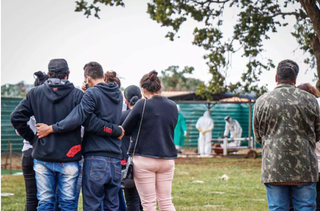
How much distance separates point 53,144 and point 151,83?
130 cm

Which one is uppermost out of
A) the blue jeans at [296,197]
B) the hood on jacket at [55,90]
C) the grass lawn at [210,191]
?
the hood on jacket at [55,90]

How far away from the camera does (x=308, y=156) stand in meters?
4.81

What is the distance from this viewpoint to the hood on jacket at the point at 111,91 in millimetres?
5438

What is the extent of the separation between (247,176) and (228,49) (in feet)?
13.2

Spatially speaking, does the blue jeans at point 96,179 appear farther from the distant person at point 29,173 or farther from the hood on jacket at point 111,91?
the distant person at point 29,173

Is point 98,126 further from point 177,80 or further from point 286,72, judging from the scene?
point 177,80

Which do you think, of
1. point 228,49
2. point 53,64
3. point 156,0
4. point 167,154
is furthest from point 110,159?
point 228,49

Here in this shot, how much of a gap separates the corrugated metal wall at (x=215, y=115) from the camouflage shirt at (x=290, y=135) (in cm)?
2318

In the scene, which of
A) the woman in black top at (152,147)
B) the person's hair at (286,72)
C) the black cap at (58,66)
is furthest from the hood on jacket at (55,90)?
the person's hair at (286,72)

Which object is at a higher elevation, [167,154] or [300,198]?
[167,154]

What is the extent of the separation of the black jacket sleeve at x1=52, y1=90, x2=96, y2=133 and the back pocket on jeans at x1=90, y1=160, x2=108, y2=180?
43 cm

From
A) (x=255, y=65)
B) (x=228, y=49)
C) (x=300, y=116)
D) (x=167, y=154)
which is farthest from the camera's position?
(x=255, y=65)

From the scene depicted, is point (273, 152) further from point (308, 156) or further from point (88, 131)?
point (88, 131)

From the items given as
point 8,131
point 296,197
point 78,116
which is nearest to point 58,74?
point 78,116
